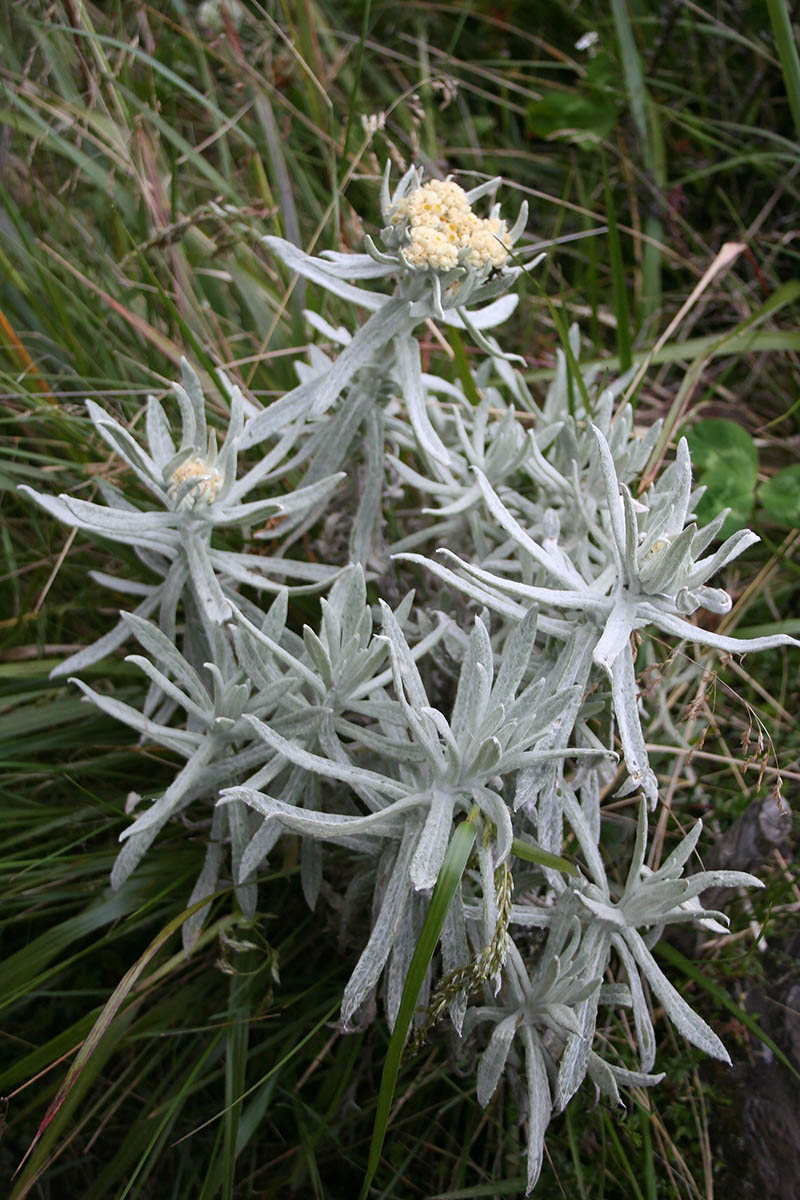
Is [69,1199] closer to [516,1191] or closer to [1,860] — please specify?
[1,860]

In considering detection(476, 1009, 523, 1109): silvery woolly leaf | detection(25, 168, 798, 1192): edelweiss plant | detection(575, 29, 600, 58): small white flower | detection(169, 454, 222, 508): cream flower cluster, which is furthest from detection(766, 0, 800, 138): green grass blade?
detection(476, 1009, 523, 1109): silvery woolly leaf

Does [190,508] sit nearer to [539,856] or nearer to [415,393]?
[415,393]

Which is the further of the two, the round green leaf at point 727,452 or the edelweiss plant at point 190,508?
the round green leaf at point 727,452

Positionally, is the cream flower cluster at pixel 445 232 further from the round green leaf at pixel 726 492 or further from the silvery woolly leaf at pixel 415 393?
the round green leaf at pixel 726 492

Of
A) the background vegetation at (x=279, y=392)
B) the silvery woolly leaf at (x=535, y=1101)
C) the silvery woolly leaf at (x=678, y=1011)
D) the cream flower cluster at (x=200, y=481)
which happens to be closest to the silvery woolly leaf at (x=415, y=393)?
the cream flower cluster at (x=200, y=481)

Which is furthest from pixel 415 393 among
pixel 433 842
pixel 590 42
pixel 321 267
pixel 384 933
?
pixel 590 42

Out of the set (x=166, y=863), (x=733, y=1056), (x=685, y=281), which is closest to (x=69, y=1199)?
(x=166, y=863)

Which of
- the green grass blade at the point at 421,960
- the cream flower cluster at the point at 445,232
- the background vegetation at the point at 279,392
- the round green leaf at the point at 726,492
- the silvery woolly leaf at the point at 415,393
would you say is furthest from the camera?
the round green leaf at the point at 726,492

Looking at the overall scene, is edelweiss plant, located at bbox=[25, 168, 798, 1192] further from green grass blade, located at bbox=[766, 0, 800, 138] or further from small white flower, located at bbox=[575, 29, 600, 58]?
small white flower, located at bbox=[575, 29, 600, 58]
